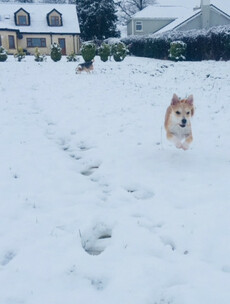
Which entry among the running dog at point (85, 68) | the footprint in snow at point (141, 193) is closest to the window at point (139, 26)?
the running dog at point (85, 68)

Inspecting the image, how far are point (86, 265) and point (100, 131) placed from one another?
488 centimetres

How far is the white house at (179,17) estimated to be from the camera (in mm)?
40719

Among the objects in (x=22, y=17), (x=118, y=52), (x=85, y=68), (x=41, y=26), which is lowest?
(x=85, y=68)

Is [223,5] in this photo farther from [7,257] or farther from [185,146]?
[7,257]

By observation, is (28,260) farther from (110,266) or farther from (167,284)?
(167,284)

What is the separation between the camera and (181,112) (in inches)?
231

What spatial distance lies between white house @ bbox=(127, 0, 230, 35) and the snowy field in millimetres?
35706

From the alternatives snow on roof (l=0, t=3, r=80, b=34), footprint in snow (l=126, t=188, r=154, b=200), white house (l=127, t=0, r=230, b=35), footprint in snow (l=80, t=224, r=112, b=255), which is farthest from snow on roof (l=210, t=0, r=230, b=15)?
footprint in snow (l=80, t=224, r=112, b=255)

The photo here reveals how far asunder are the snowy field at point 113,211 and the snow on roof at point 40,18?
40.9m

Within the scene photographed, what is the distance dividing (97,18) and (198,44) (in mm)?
24426

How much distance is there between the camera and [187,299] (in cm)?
276

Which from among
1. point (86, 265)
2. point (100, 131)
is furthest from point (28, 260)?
point (100, 131)

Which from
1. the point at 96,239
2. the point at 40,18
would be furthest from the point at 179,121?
the point at 40,18

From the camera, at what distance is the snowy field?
9.64 feet
